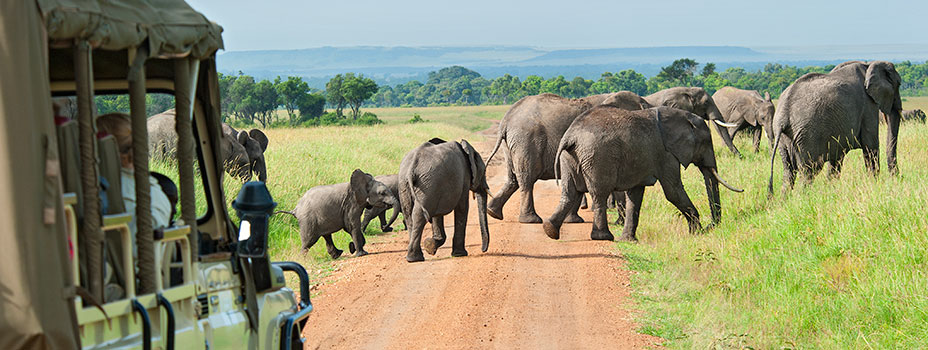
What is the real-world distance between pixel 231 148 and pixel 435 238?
20.5ft

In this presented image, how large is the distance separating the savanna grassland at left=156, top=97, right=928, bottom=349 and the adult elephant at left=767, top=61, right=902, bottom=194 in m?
0.37

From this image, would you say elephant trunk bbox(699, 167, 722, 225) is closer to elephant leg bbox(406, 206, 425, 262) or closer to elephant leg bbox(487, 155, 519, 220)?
elephant leg bbox(487, 155, 519, 220)

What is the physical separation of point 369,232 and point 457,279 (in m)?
4.78

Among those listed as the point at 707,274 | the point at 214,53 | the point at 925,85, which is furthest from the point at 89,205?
the point at 925,85

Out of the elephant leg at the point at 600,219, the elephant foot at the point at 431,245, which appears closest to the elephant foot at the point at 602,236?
the elephant leg at the point at 600,219

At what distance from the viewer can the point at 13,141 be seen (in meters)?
2.68

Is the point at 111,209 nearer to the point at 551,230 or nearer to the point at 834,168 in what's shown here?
the point at 551,230

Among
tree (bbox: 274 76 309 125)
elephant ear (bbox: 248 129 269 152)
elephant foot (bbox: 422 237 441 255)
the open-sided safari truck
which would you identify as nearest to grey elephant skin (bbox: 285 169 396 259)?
elephant foot (bbox: 422 237 441 255)

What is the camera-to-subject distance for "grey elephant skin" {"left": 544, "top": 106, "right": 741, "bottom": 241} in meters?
11.9

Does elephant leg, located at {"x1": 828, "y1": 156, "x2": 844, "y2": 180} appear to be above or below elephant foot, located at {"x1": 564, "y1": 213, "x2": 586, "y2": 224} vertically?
above

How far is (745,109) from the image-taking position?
2580cm

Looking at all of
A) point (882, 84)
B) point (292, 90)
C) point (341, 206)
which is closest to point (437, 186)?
point (341, 206)

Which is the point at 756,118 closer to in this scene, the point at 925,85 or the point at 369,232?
the point at 369,232

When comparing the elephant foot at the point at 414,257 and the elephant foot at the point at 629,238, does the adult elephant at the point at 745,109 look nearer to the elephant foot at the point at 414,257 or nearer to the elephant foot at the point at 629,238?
the elephant foot at the point at 629,238
